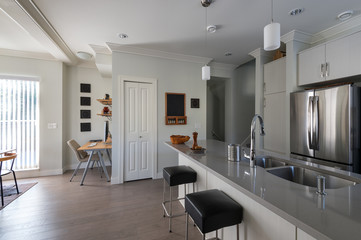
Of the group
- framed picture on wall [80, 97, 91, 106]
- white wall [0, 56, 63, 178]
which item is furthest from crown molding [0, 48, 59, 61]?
framed picture on wall [80, 97, 91, 106]

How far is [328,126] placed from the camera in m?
2.22

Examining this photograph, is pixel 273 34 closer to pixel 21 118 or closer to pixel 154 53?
pixel 154 53

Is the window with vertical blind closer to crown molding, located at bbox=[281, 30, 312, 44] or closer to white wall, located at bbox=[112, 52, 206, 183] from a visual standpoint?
white wall, located at bbox=[112, 52, 206, 183]

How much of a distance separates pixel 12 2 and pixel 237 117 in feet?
15.8

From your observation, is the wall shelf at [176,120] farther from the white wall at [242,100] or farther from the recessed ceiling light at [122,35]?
the recessed ceiling light at [122,35]

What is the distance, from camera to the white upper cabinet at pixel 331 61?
2109 millimetres

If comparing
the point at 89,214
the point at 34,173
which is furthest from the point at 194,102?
the point at 34,173

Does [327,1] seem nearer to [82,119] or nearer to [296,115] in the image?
[296,115]

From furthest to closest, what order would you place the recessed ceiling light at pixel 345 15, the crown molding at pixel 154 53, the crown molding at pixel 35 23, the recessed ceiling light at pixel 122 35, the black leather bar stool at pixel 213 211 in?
1. the crown molding at pixel 154 53
2. the recessed ceiling light at pixel 122 35
3. the recessed ceiling light at pixel 345 15
4. the crown molding at pixel 35 23
5. the black leather bar stool at pixel 213 211

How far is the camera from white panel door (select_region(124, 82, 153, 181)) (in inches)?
135

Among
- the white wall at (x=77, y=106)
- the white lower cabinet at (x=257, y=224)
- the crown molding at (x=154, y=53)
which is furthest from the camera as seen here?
the white wall at (x=77, y=106)

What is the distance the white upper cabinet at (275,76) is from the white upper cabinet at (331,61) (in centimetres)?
29

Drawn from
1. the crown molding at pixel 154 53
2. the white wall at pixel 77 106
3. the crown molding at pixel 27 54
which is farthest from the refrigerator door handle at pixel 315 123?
the crown molding at pixel 27 54

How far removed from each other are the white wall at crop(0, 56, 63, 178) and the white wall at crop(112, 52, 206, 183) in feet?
5.53
